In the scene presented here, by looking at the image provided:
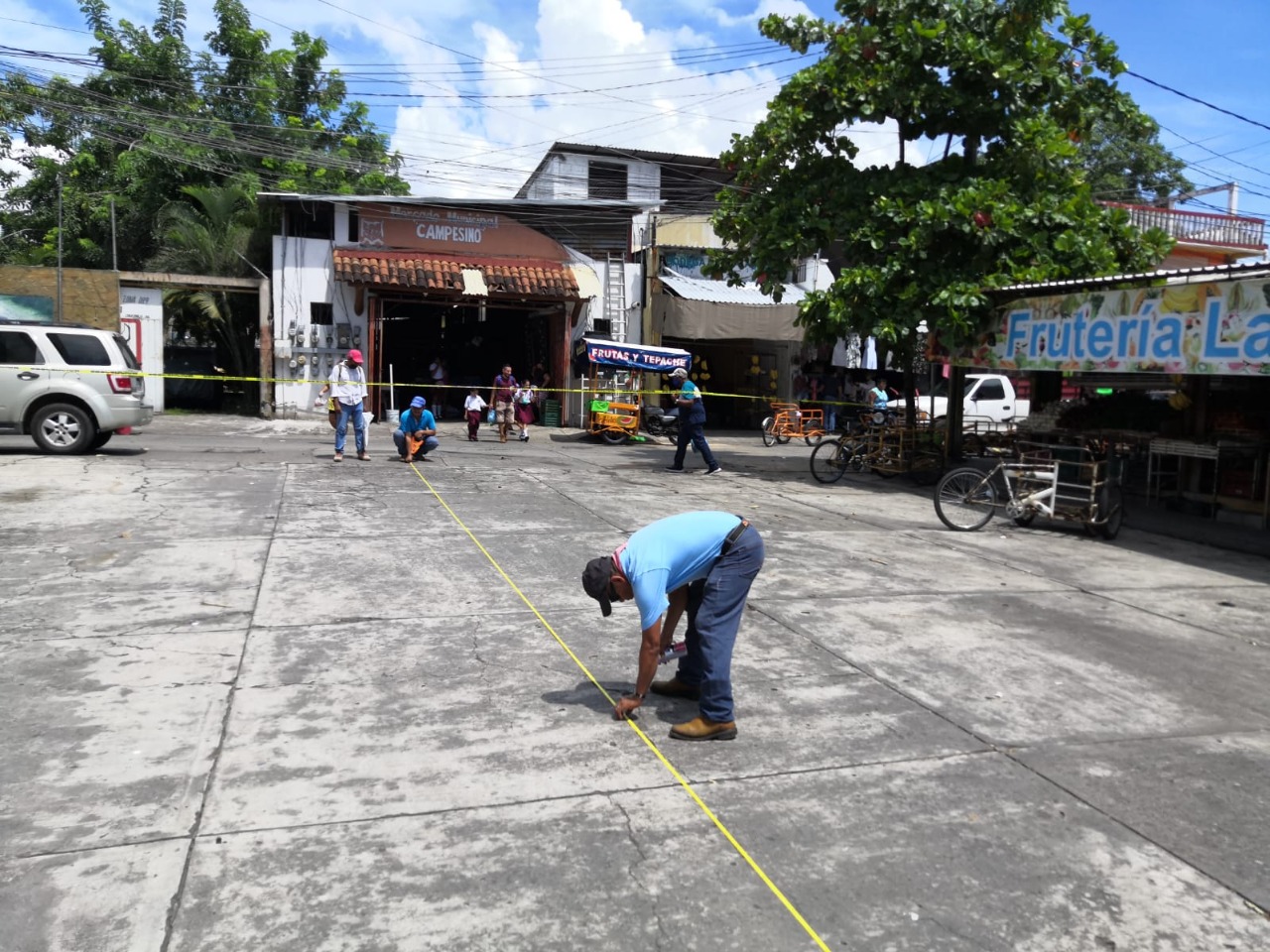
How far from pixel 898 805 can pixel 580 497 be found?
8.62m

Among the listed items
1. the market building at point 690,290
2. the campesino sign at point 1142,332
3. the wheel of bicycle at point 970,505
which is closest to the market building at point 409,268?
the market building at point 690,290

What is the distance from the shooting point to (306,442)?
59.8 feet

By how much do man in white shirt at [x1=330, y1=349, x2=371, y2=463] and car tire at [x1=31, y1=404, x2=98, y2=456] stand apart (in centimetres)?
340

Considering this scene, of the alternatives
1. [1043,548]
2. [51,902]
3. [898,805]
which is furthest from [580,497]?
[51,902]

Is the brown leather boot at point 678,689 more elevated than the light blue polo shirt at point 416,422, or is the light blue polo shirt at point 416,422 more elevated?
the light blue polo shirt at point 416,422

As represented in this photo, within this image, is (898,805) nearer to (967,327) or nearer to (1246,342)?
(1246,342)

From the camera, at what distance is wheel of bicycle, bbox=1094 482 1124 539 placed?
1149 centimetres

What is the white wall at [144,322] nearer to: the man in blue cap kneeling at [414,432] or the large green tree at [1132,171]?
the man in blue cap kneeling at [414,432]

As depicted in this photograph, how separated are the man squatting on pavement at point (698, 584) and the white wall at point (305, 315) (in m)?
20.2

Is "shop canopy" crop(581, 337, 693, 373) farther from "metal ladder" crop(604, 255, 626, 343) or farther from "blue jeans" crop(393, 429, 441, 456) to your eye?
"blue jeans" crop(393, 429, 441, 456)

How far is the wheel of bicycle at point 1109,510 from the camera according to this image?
11492mm

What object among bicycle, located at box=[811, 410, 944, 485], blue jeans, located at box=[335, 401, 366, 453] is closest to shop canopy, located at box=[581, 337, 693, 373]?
bicycle, located at box=[811, 410, 944, 485]

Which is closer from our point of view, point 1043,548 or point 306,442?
point 1043,548

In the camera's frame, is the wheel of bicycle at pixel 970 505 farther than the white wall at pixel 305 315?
No
